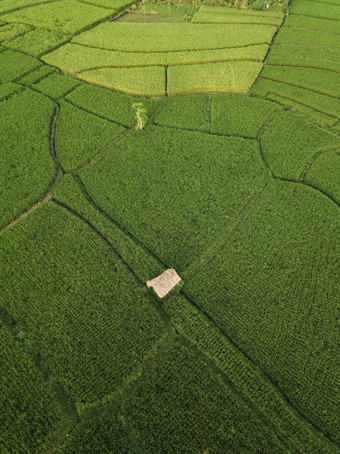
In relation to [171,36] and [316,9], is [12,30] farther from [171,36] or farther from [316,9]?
[316,9]

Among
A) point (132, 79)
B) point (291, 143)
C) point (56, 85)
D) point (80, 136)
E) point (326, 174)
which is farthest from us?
point (56, 85)

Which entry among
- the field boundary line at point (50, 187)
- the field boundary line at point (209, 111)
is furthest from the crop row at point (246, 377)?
the field boundary line at point (209, 111)

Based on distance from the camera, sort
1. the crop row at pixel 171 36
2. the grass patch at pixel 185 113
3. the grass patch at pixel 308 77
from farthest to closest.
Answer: the crop row at pixel 171 36, the grass patch at pixel 308 77, the grass patch at pixel 185 113

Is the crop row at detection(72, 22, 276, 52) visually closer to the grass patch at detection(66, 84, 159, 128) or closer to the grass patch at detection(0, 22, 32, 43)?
the grass patch at detection(0, 22, 32, 43)

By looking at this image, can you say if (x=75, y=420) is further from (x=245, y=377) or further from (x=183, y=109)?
(x=183, y=109)

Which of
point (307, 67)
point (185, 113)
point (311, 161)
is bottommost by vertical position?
point (311, 161)

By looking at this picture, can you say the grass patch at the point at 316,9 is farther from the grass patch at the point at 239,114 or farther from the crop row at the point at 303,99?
the grass patch at the point at 239,114

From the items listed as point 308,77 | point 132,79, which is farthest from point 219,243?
point 308,77

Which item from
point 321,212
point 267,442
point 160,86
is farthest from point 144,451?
point 160,86
